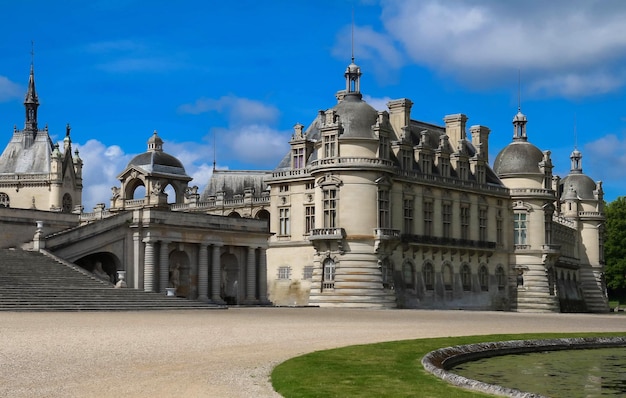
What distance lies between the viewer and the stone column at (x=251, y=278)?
6162cm

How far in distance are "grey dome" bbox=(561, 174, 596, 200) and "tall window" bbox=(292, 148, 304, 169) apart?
42.6 metres

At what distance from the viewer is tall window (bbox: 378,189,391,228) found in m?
64.2

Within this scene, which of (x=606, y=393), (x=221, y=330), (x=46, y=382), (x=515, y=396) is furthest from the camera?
(x=221, y=330)

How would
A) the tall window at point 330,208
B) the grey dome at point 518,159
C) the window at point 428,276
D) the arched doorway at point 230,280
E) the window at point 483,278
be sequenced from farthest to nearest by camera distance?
the grey dome at point 518,159 < the window at point 483,278 < the window at point 428,276 < the tall window at point 330,208 < the arched doorway at point 230,280

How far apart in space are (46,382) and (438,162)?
2360 inches

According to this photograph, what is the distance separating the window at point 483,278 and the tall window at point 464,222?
358 centimetres

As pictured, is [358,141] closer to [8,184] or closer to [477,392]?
[477,392]

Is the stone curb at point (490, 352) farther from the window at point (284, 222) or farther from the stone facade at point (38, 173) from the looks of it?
the stone facade at point (38, 173)

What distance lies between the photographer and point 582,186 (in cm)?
10225

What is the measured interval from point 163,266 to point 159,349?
111 feet

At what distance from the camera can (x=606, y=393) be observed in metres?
17.5

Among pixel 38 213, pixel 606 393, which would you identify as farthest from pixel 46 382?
pixel 38 213

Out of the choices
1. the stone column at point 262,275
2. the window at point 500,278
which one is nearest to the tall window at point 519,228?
the window at point 500,278

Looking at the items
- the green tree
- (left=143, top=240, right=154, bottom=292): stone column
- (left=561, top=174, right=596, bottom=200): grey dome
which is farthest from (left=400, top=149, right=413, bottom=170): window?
the green tree
